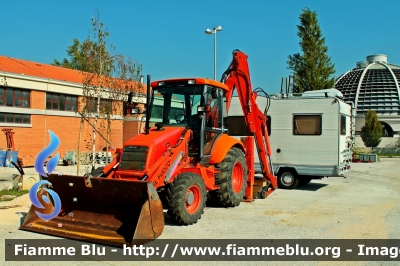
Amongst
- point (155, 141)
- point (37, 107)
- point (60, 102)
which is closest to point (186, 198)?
point (155, 141)

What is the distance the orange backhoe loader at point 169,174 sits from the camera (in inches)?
265

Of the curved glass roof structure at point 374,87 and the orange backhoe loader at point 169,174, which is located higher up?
the curved glass roof structure at point 374,87

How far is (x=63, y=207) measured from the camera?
7.50 m

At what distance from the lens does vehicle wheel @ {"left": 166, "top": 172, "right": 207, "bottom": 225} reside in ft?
24.4

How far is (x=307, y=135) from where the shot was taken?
533 inches

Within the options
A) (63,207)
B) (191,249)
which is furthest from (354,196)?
(63,207)

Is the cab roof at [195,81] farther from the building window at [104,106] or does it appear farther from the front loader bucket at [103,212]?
the building window at [104,106]

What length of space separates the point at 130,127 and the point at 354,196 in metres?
24.0

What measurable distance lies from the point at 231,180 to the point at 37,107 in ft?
74.2

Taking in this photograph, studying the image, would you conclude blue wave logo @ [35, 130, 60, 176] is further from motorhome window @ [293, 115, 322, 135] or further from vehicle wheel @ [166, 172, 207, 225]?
motorhome window @ [293, 115, 322, 135]

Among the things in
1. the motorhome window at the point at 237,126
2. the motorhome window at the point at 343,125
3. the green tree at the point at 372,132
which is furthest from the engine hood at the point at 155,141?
the green tree at the point at 372,132

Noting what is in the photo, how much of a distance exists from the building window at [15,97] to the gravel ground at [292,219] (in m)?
18.7

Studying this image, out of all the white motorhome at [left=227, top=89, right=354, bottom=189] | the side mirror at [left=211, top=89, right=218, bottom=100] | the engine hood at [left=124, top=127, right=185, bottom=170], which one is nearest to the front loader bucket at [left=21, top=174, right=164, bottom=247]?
the engine hood at [left=124, top=127, right=185, bottom=170]

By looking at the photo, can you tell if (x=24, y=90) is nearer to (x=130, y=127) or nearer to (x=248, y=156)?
(x=130, y=127)
